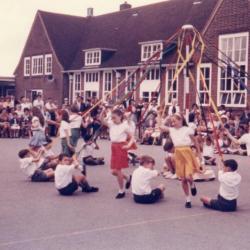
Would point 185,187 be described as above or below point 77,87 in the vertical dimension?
below

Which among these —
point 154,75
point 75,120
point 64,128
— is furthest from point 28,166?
point 154,75

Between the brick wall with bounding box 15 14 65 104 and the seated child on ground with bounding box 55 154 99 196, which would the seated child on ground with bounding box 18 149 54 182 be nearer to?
the seated child on ground with bounding box 55 154 99 196

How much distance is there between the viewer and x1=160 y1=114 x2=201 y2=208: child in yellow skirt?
809 centimetres

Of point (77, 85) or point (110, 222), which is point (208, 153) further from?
point (77, 85)

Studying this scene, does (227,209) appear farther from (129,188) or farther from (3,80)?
(3,80)

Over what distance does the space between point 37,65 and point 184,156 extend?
103 feet

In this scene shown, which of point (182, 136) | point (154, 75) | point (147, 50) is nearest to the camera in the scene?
point (182, 136)

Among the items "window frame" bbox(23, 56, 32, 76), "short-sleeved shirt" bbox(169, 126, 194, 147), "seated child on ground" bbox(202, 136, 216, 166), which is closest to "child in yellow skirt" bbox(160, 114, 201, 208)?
"short-sleeved shirt" bbox(169, 126, 194, 147)

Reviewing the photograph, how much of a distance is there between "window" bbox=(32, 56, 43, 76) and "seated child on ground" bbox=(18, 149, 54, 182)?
27742 mm

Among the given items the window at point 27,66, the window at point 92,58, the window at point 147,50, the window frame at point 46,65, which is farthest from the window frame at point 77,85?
the window at point 147,50

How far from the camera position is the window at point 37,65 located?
37.8 metres

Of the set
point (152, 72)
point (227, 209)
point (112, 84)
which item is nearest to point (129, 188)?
point (227, 209)

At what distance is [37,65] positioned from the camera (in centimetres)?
3825

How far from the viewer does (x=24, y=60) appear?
130 feet
